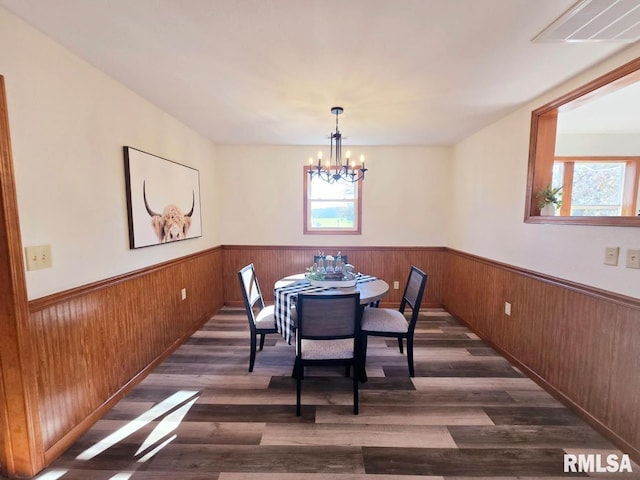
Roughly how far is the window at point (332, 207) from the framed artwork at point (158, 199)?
1.55 meters

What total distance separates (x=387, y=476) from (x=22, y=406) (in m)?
1.94

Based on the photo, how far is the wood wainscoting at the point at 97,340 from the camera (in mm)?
1521

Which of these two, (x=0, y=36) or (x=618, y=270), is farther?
(x=618, y=270)

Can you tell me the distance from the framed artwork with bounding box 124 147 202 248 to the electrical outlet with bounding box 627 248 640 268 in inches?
131

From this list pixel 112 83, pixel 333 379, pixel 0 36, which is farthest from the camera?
pixel 333 379

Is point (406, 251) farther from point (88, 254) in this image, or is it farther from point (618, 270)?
point (88, 254)

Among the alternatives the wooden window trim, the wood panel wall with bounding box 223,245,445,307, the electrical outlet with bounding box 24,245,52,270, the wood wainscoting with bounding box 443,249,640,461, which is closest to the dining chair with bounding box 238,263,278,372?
the electrical outlet with bounding box 24,245,52,270

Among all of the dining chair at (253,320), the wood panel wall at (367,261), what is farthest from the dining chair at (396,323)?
the wood panel wall at (367,261)

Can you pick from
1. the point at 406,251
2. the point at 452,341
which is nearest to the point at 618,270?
the point at 452,341

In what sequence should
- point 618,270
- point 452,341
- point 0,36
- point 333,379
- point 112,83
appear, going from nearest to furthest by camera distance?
point 0,36
point 618,270
point 112,83
point 333,379
point 452,341

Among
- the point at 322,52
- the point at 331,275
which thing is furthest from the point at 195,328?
the point at 322,52

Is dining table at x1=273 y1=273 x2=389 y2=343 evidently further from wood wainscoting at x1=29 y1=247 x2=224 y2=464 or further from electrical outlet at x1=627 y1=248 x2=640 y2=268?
electrical outlet at x1=627 y1=248 x2=640 y2=268

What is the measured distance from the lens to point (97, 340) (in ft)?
6.06

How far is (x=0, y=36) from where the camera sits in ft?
4.28
